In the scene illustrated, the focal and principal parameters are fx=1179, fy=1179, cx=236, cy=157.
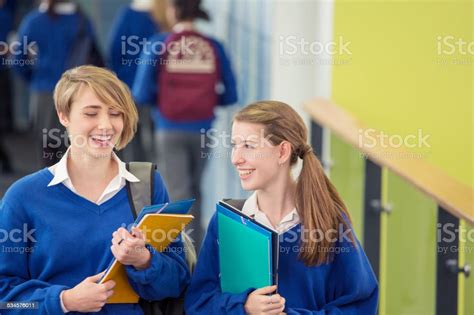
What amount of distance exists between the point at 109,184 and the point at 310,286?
702mm

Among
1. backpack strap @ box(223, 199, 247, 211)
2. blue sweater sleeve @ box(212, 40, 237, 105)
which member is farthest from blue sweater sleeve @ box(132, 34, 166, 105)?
backpack strap @ box(223, 199, 247, 211)

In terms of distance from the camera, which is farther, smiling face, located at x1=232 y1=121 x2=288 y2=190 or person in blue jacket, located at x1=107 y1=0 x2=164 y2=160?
person in blue jacket, located at x1=107 y1=0 x2=164 y2=160

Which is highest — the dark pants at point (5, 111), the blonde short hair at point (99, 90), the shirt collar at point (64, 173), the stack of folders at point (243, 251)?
the blonde short hair at point (99, 90)

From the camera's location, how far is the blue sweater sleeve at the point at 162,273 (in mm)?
3559

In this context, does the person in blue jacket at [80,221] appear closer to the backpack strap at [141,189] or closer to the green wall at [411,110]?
the backpack strap at [141,189]

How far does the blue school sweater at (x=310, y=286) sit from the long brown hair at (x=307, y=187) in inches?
1.5

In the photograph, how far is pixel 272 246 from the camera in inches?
136

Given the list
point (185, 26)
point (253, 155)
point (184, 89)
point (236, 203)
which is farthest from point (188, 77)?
point (253, 155)

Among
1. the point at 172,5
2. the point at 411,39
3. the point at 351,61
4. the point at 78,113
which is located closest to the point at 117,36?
the point at 172,5

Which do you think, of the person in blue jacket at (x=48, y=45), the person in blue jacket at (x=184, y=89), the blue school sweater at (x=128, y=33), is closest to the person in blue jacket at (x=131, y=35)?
the blue school sweater at (x=128, y=33)

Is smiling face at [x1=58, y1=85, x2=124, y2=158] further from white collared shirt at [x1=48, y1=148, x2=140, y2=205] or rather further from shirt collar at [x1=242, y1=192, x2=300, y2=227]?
shirt collar at [x1=242, y1=192, x2=300, y2=227]

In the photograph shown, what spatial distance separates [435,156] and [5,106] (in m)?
6.45

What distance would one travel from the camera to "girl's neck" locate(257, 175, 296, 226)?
146 inches

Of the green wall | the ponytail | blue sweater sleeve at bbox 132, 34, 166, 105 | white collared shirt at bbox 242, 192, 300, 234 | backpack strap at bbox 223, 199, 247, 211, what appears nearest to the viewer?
the ponytail
